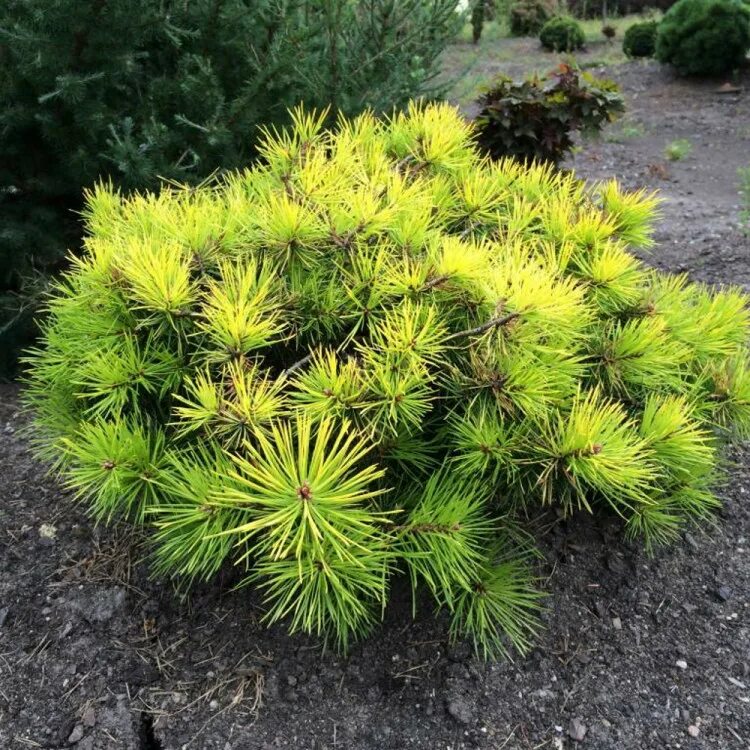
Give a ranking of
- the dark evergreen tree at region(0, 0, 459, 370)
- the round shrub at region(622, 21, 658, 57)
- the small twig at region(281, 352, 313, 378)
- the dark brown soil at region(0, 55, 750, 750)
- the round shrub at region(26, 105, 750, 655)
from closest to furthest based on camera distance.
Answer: the round shrub at region(26, 105, 750, 655), the small twig at region(281, 352, 313, 378), the dark brown soil at region(0, 55, 750, 750), the dark evergreen tree at region(0, 0, 459, 370), the round shrub at region(622, 21, 658, 57)

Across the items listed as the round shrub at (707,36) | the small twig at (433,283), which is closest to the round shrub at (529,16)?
the round shrub at (707,36)

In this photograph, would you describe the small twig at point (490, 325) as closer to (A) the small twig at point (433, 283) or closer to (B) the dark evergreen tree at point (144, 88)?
(A) the small twig at point (433, 283)

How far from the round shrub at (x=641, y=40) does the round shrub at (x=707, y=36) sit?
1268 millimetres

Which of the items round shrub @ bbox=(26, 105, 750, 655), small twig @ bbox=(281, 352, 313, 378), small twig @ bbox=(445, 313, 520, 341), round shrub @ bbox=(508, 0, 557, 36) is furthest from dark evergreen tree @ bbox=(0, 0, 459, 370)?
round shrub @ bbox=(508, 0, 557, 36)

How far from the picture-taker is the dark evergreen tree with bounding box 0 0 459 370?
248 cm

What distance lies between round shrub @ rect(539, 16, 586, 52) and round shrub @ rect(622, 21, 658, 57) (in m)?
1.03

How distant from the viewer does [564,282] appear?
1516 mm

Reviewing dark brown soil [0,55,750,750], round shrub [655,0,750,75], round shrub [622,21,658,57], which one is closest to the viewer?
dark brown soil [0,55,750,750]

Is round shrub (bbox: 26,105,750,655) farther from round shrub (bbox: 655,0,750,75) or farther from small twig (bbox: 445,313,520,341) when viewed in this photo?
round shrub (bbox: 655,0,750,75)

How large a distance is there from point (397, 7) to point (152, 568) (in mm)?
2402

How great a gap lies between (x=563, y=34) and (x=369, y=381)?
40.7 feet

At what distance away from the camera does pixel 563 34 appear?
39.2 feet

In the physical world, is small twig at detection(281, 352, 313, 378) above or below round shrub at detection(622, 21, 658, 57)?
above

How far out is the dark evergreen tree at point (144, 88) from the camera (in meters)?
2.48
